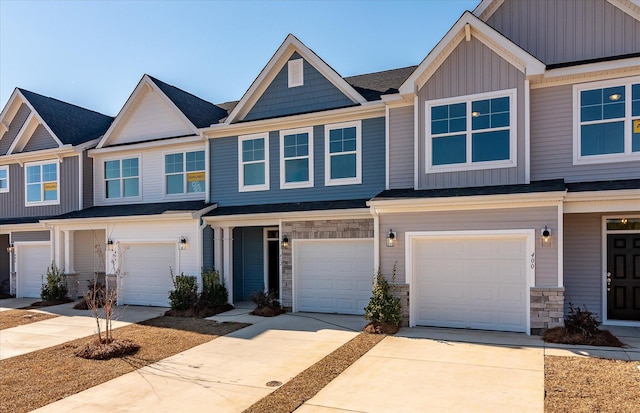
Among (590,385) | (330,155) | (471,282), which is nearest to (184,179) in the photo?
(330,155)

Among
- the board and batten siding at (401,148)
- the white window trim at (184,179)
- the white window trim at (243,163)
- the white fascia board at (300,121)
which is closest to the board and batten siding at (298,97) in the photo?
the white fascia board at (300,121)

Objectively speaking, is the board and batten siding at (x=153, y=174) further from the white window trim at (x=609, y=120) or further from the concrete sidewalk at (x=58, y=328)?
the white window trim at (x=609, y=120)

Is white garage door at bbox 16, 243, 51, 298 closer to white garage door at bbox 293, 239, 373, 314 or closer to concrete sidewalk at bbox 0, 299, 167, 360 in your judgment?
concrete sidewalk at bbox 0, 299, 167, 360

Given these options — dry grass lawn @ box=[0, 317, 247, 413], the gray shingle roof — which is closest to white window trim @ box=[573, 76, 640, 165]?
dry grass lawn @ box=[0, 317, 247, 413]

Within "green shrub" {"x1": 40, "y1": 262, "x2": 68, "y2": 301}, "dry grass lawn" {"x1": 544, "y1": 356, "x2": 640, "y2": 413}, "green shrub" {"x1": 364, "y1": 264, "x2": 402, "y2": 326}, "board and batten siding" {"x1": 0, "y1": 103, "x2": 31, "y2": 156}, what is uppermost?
"board and batten siding" {"x1": 0, "y1": 103, "x2": 31, "y2": 156}

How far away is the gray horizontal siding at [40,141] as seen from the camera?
17.6m

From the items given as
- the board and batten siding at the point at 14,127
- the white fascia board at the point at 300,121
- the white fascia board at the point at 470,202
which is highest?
the board and batten siding at the point at 14,127

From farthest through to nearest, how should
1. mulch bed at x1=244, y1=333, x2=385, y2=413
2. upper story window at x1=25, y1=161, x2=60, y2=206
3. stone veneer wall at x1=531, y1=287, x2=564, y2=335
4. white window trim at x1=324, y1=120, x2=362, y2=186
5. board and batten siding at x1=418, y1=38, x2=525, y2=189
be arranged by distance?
upper story window at x1=25, y1=161, x2=60, y2=206 → white window trim at x1=324, y1=120, x2=362, y2=186 → board and batten siding at x1=418, y1=38, x2=525, y2=189 → stone veneer wall at x1=531, y1=287, x2=564, y2=335 → mulch bed at x1=244, y1=333, x2=385, y2=413

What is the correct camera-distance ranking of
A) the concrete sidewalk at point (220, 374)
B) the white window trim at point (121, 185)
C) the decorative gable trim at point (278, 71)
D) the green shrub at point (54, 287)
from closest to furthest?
the concrete sidewalk at point (220, 374), the decorative gable trim at point (278, 71), the green shrub at point (54, 287), the white window trim at point (121, 185)

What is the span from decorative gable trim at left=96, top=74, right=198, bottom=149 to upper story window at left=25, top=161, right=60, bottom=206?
8.09ft

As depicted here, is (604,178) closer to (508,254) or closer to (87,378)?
(508,254)

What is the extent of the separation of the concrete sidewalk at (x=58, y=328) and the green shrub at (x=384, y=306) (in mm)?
6569

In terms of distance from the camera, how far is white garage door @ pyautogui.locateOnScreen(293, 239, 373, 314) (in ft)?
39.7

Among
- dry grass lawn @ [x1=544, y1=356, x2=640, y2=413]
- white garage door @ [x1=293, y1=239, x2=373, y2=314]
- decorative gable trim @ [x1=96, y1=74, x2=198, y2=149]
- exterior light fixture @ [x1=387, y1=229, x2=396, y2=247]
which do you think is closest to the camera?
dry grass lawn @ [x1=544, y1=356, x2=640, y2=413]
